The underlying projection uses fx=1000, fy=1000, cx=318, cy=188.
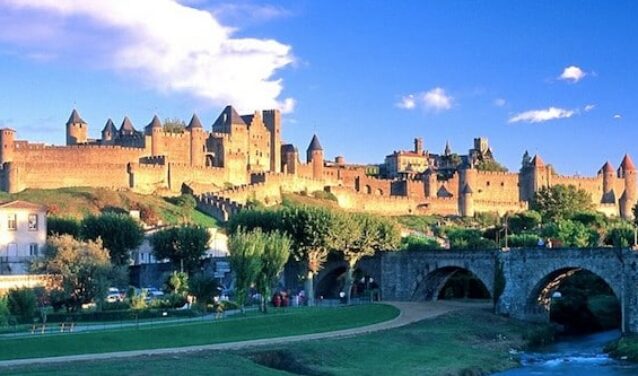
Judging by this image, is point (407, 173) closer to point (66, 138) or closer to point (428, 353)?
point (66, 138)

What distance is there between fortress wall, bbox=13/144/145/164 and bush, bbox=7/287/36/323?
69.7 meters

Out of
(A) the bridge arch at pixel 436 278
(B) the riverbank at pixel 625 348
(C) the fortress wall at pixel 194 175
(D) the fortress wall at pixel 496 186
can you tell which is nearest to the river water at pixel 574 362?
(B) the riverbank at pixel 625 348

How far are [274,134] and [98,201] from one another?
1636 inches

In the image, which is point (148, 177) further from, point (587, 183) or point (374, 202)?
point (587, 183)

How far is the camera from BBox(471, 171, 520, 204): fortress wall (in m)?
153

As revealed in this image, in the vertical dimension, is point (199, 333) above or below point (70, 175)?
below

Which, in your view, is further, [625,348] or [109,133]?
[109,133]

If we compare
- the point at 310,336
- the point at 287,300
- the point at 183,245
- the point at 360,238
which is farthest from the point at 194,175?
the point at 310,336

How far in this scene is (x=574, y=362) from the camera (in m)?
46.9

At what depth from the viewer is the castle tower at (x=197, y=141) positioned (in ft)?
433

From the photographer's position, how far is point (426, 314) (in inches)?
2275

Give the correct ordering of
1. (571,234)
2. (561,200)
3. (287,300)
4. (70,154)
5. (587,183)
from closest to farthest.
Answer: (287,300) → (571,234) → (70,154) → (561,200) → (587,183)

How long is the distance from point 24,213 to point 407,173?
10326 centimetres

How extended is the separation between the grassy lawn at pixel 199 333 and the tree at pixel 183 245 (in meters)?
18.0
